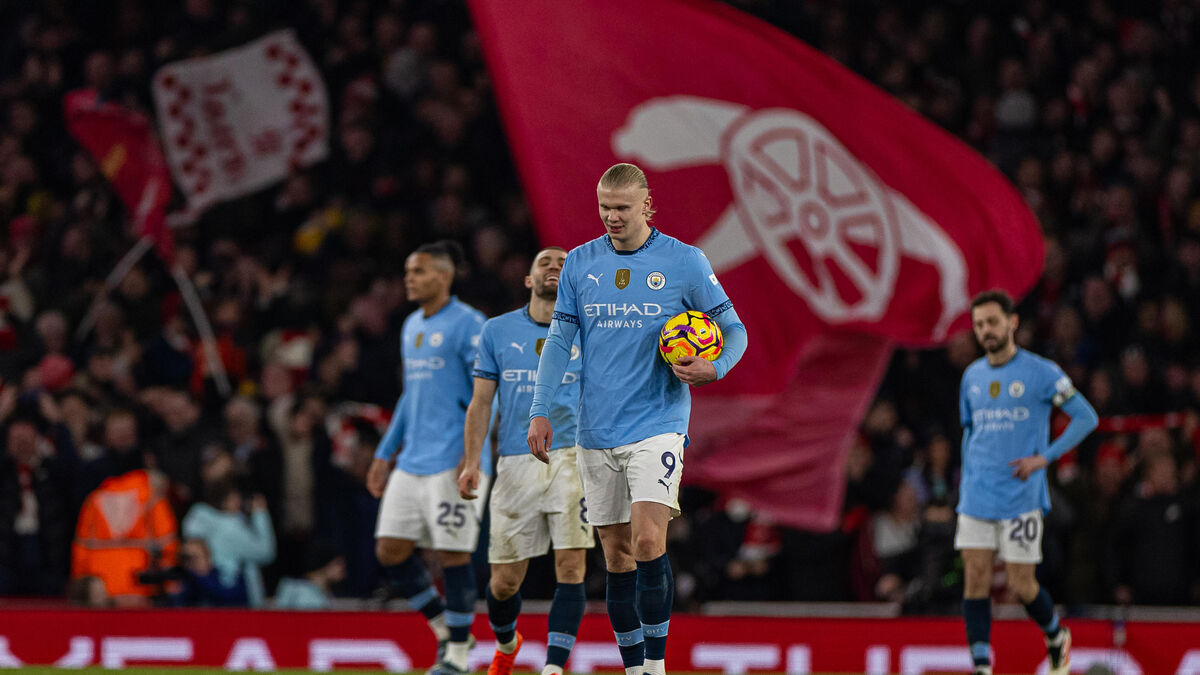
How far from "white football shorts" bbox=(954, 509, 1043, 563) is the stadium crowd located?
2.14m

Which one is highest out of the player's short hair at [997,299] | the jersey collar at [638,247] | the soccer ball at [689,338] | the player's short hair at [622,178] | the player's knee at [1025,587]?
the player's short hair at [622,178]

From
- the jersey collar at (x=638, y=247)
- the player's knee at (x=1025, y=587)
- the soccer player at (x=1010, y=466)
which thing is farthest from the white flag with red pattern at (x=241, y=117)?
the jersey collar at (x=638, y=247)

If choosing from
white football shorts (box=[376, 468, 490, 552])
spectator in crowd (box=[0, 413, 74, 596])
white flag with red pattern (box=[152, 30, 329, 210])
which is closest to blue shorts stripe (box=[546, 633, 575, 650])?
white football shorts (box=[376, 468, 490, 552])

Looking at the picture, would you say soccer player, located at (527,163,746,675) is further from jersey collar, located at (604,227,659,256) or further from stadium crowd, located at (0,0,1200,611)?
stadium crowd, located at (0,0,1200,611)

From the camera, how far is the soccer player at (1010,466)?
998cm

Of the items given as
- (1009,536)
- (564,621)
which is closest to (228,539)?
(564,621)

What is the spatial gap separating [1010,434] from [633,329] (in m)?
4.04

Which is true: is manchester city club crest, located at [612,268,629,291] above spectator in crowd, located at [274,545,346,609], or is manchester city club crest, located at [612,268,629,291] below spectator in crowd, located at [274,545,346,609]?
above

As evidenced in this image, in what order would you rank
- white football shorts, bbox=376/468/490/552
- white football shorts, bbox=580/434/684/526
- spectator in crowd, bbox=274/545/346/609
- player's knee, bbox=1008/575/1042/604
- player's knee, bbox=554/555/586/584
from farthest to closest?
spectator in crowd, bbox=274/545/346/609 < player's knee, bbox=1008/575/1042/604 < white football shorts, bbox=376/468/490/552 < player's knee, bbox=554/555/586/584 < white football shorts, bbox=580/434/684/526

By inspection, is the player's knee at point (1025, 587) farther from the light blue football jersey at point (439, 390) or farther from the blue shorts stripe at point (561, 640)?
the light blue football jersey at point (439, 390)

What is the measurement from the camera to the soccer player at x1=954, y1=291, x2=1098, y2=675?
998 centimetres

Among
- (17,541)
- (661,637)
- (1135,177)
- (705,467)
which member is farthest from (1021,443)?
(17,541)

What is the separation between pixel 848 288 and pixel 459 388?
4.84 m

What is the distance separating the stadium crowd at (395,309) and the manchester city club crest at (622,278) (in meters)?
5.84
